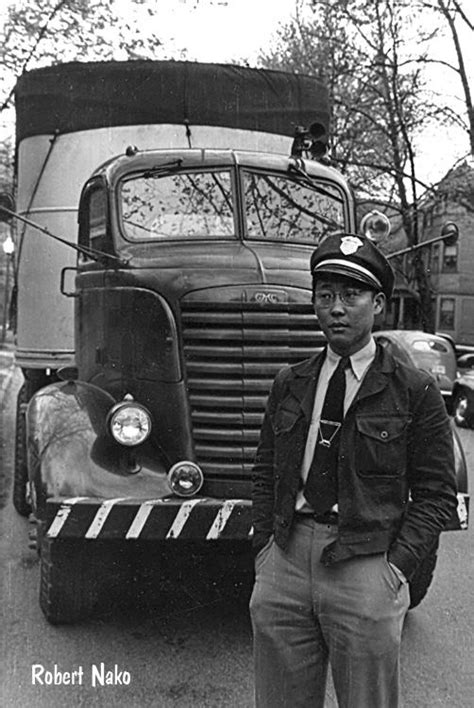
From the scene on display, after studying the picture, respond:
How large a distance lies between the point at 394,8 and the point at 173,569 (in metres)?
14.1

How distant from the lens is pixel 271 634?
9.00 feet

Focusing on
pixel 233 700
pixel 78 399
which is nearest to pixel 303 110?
pixel 78 399

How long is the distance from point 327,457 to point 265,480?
323mm

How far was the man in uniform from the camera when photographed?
2.61 meters

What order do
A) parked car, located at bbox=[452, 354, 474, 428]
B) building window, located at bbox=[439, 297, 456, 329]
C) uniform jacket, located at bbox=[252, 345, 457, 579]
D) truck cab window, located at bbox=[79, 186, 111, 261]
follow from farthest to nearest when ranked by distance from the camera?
building window, located at bbox=[439, 297, 456, 329] < parked car, located at bbox=[452, 354, 474, 428] < truck cab window, located at bbox=[79, 186, 111, 261] < uniform jacket, located at bbox=[252, 345, 457, 579]

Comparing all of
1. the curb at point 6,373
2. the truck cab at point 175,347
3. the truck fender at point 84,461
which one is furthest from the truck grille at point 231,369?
the curb at point 6,373

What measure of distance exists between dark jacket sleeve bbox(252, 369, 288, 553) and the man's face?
0.26 m

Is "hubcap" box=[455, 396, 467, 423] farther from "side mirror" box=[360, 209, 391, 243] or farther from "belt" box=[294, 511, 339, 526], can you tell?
"belt" box=[294, 511, 339, 526]

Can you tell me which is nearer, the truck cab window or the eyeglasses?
the eyeglasses

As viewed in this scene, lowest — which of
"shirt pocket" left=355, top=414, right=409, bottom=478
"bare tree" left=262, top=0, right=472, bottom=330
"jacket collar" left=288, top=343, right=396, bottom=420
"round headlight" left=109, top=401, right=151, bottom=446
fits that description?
"round headlight" left=109, top=401, right=151, bottom=446

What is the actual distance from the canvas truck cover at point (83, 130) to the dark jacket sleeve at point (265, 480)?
14.0 feet

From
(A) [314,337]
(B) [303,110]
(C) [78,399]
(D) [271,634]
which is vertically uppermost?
(B) [303,110]

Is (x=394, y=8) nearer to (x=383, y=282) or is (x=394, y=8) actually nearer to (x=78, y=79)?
(x=78, y=79)

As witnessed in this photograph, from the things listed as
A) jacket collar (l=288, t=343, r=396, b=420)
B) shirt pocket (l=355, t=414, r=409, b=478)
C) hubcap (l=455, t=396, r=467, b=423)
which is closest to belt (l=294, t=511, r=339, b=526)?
shirt pocket (l=355, t=414, r=409, b=478)
